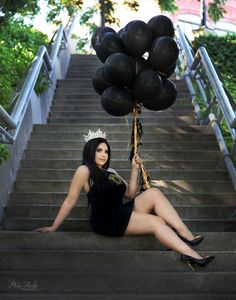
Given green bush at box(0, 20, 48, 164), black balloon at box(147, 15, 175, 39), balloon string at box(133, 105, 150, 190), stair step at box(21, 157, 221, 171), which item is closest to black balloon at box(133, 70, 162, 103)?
balloon string at box(133, 105, 150, 190)

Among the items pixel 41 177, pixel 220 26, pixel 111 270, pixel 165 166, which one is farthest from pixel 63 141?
pixel 220 26

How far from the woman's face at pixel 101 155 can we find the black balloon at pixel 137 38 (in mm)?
789

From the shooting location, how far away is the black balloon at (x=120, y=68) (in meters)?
3.84

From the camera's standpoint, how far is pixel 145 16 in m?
15.8

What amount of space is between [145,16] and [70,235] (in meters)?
13.2

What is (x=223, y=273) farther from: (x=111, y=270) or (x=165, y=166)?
(x=165, y=166)

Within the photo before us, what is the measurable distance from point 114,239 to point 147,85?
3.89ft

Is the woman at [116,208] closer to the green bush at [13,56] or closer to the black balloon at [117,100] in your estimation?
the black balloon at [117,100]

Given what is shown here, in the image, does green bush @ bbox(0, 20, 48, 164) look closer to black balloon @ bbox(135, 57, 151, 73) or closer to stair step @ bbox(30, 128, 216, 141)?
stair step @ bbox(30, 128, 216, 141)

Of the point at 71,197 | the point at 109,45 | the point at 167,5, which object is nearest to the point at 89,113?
the point at 109,45

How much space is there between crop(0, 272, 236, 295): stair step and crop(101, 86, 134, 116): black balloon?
4.74ft

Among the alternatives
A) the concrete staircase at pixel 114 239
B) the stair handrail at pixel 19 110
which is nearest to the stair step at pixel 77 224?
the concrete staircase at pixel 114 239

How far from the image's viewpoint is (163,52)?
3.83 m

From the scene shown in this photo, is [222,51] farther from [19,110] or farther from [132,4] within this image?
[19,110]
